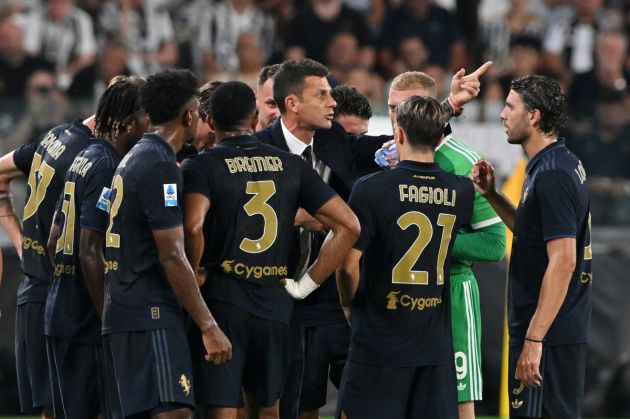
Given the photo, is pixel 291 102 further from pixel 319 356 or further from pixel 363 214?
pixel 319 356

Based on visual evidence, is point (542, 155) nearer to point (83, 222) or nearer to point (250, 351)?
point (250, 351)

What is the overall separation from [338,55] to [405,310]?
7.71 meters

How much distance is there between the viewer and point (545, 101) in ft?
18.0

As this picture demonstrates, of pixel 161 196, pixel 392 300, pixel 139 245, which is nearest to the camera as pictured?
pixel 161 196

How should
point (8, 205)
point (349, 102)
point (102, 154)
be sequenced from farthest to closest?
point (349, 102), point (8, 205), point (102, 154)

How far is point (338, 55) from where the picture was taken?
1263 cm

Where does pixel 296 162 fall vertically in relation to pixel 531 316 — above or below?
above

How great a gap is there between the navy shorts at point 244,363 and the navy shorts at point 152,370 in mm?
165

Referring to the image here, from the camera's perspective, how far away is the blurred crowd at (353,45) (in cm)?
1220

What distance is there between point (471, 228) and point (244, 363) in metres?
1.35

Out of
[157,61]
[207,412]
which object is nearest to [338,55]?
[157,61]

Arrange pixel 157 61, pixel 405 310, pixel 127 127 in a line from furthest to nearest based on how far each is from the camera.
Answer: pixel 157 61 → pixel 127 127 → pixel 405 310

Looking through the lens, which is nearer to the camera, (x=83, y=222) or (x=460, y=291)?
(x=83, y=222)

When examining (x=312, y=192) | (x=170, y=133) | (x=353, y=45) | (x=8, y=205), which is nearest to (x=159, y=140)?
(x=170, y=133)
